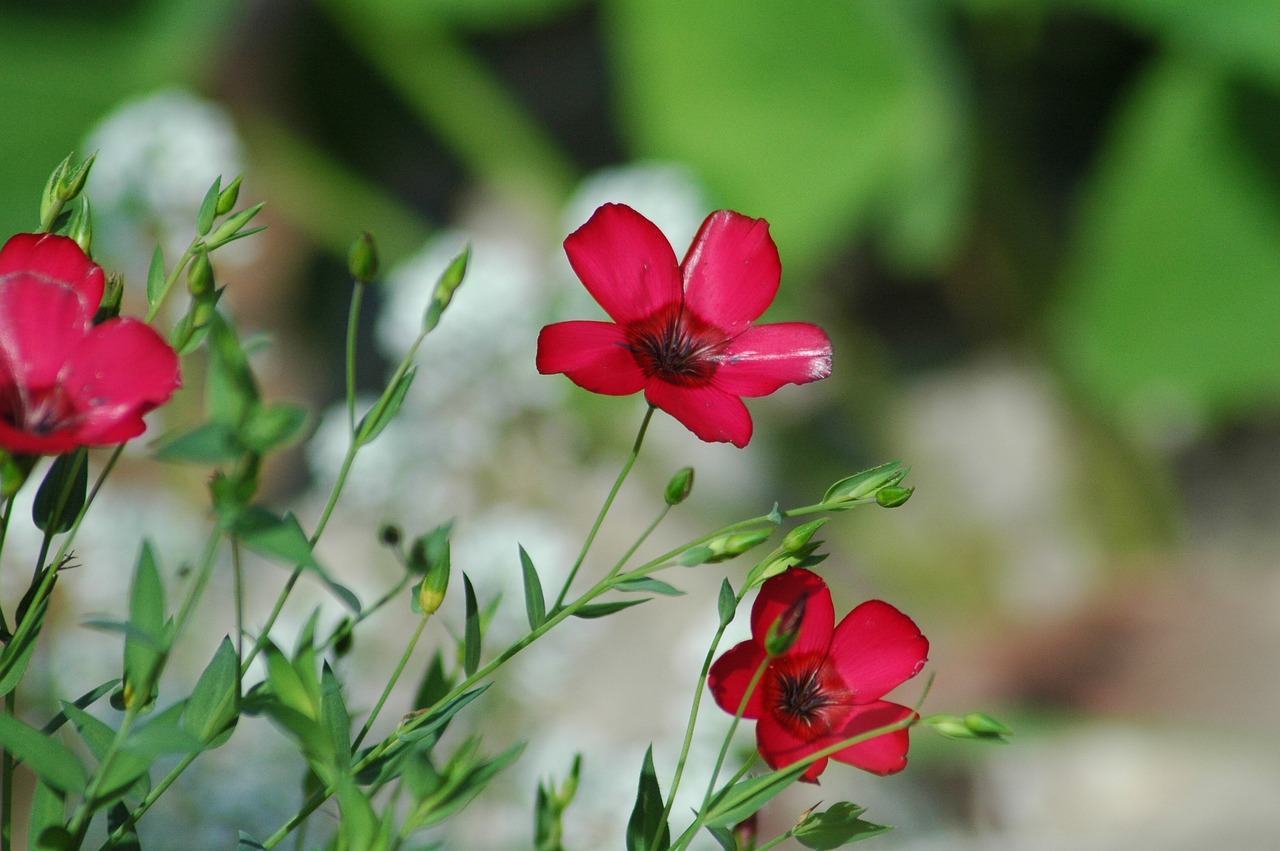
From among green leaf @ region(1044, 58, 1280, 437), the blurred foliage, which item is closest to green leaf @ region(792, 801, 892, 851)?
the blurred foliage

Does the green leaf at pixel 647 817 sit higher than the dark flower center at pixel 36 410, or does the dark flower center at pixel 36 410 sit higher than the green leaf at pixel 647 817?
the dark flower center at pixel 36 410

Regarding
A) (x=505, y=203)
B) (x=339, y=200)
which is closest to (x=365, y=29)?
(x=339, y=200)

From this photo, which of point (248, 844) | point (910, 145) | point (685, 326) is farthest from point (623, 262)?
point (910, 145)

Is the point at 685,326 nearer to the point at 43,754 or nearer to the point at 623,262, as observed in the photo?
the point at 623,262

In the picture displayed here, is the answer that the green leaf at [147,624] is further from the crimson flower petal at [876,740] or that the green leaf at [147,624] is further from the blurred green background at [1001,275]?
the blurred green background at [1001,275]

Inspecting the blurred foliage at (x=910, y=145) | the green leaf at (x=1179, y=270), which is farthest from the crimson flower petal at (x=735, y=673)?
the green leaf at (x=1179, y=270)

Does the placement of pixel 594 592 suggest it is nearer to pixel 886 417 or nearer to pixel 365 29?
pixel 886 417

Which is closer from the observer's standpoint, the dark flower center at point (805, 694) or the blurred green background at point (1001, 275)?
the dark flower center at point (805, 694)
